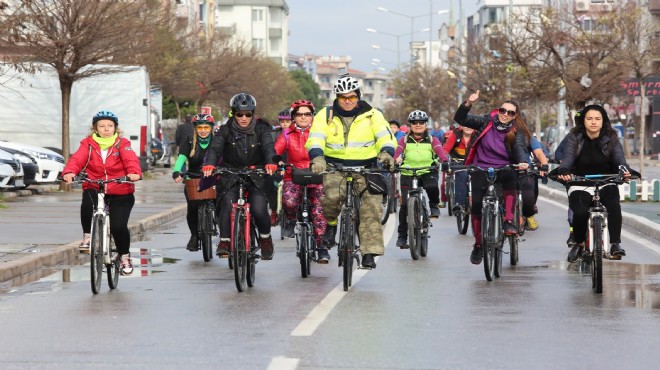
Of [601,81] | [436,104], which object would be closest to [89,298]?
[601,81]

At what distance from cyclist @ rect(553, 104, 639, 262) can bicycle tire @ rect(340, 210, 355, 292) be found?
72.8 inches

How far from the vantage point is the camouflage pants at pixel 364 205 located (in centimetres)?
1337

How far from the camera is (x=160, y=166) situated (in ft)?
Result: 186

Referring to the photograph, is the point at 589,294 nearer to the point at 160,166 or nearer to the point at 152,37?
the point at 152,37

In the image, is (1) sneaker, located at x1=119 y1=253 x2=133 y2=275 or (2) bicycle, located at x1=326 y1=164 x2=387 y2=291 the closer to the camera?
(2) bicycle, located at x1=326 y1=164 x2=387 y2=291

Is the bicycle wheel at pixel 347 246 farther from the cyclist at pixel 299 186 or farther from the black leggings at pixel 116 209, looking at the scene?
the black leggings at pixel 116 209

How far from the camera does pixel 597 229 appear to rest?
12.9 meters

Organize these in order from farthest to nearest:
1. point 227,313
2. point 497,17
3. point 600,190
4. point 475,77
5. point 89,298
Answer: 1. point 497,17
2. point 475,77
3. point 600,190
4. point 89,298
5. point 227,313

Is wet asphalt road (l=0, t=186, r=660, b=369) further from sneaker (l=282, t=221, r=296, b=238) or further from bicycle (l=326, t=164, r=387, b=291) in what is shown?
sneaker (l=282, t=221, r=296, b=238)

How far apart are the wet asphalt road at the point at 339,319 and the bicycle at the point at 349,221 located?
0.76 feet

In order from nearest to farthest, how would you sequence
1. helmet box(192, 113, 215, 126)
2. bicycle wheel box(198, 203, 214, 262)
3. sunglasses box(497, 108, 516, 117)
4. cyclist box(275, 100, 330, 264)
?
cyclist box(275, 100, 330, 264) → sunglasses box(497, 108, 516, 117) → bicycle wheel box(198, 203, 214, 262) → helmet box(192, 113, 215, 126)

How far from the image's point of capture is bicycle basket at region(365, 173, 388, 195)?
43.6 feet

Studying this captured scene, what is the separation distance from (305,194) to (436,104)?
310ft

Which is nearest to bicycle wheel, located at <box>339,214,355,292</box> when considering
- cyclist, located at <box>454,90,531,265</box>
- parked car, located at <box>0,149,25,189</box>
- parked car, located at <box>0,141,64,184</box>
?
cyclist, located at <box>454,90,531,265</box>
